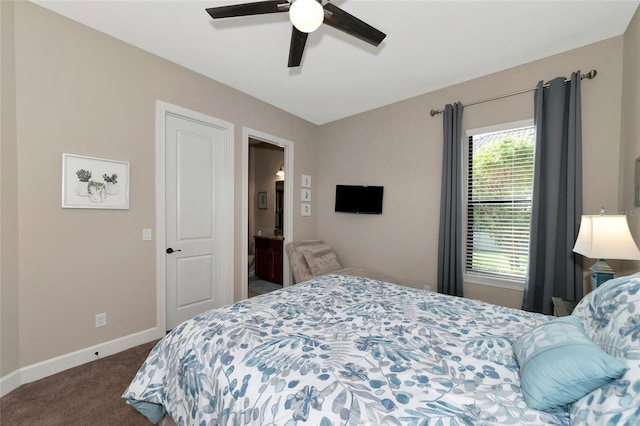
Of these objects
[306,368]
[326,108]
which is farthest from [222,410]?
[326,108]

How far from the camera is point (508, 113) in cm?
283

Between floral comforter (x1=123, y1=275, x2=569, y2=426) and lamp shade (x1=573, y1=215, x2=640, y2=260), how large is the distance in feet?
2.34

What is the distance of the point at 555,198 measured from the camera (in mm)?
2459

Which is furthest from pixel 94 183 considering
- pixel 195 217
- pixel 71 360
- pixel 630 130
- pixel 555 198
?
pixel 630 130

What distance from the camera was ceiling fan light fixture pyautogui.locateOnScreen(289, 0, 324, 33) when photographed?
1.43 m

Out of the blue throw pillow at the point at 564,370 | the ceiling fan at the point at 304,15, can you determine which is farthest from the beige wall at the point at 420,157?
the blue throw pillow at the point at 564,370

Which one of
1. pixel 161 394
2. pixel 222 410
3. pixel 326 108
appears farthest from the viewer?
pixel 326 108

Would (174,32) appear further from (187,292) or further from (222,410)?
(222,410)

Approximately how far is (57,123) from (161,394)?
219 cm

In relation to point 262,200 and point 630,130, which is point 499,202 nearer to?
point 630,130

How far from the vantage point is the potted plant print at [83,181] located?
221cm

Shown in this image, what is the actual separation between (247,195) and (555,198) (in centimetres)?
325

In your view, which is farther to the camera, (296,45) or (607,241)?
(296,45)

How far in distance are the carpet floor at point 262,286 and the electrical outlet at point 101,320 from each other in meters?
2.20
